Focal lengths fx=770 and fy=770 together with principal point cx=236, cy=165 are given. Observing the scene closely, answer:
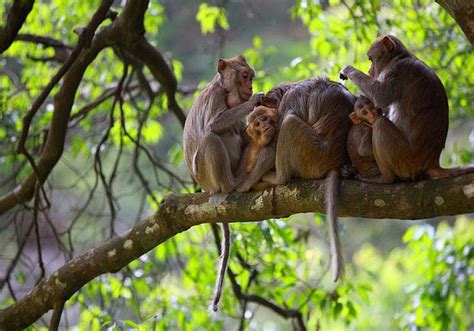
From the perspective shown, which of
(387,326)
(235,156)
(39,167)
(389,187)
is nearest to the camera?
(389,187)

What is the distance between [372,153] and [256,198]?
69 cm

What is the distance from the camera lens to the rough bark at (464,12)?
357cm

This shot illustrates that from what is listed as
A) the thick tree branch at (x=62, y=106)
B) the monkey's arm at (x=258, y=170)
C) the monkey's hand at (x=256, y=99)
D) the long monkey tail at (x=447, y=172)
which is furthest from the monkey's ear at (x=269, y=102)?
the thick tree branch at (x=62, y=106)

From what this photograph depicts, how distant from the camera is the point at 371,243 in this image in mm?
15945

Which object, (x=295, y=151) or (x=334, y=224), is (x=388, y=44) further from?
(x=334, y=224)

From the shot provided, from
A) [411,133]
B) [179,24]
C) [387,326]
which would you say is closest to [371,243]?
[387,326]

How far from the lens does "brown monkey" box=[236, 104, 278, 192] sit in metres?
4.61

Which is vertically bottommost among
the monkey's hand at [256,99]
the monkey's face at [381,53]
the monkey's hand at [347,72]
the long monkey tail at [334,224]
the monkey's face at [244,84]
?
the long monkey tail at [334,224]

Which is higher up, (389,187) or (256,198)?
(256,198)

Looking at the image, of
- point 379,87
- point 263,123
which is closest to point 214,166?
point 263,123

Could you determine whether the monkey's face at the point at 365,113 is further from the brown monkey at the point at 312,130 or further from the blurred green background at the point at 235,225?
the blurred green background at the point at 235,225

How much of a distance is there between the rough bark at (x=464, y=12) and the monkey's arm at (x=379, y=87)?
30.5 inches

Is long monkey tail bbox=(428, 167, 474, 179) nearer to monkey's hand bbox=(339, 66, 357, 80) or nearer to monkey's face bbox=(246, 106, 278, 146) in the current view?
monkey's hand bbox=(339, 66, 357, 80)

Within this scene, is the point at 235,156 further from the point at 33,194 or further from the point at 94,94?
the point at 94,94
